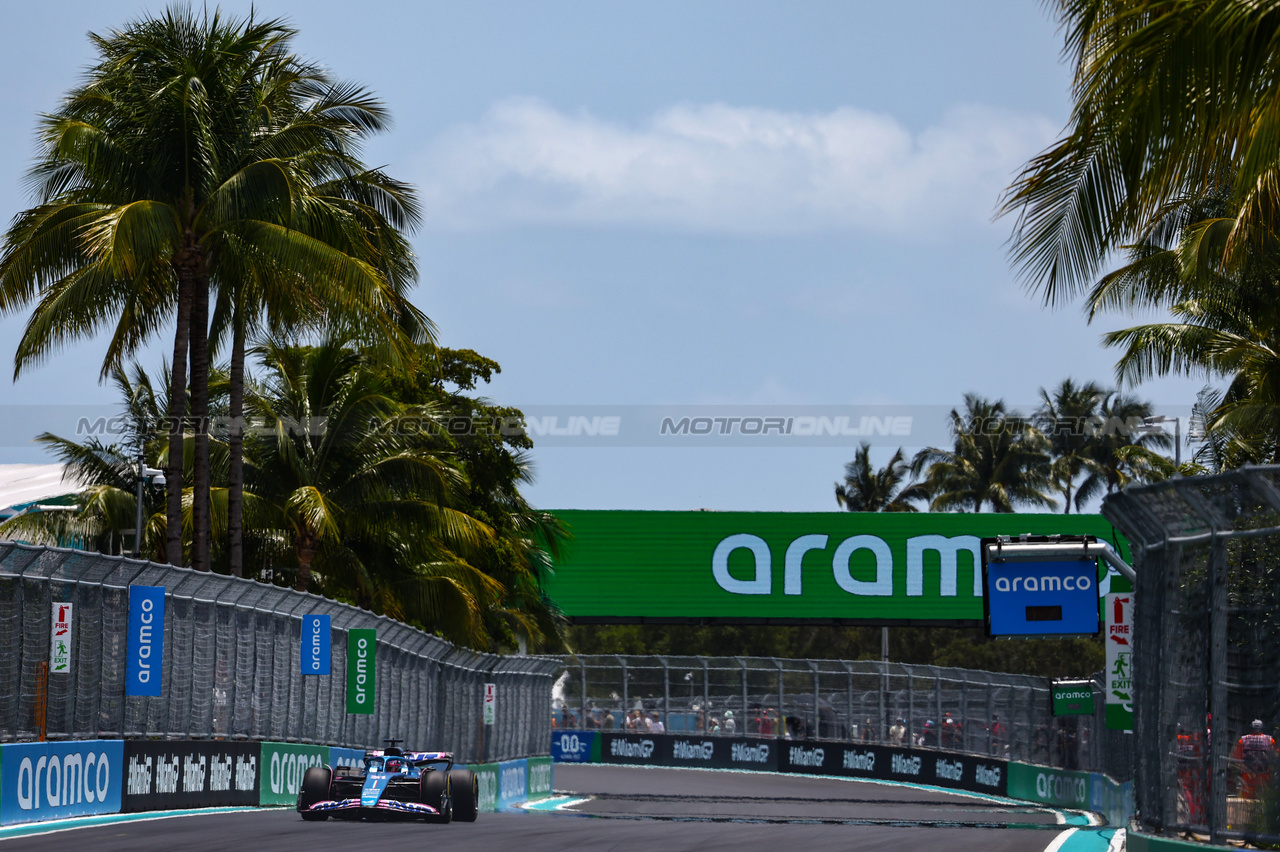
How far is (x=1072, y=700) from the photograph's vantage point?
84.4 ft

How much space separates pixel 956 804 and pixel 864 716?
10.5 m

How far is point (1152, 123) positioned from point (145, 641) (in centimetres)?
1163

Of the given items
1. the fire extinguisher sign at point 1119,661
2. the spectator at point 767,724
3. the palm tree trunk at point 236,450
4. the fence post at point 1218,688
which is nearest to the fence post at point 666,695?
the spectator at point 767,724

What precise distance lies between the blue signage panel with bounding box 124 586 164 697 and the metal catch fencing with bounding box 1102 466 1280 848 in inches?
399

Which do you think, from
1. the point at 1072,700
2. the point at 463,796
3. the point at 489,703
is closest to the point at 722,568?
the point at 489,703

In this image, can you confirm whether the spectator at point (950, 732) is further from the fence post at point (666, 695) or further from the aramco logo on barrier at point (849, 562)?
the fence post at point (666, 695)

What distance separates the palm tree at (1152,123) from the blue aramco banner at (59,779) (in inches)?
378

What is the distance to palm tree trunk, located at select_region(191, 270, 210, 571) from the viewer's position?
21.4 metres

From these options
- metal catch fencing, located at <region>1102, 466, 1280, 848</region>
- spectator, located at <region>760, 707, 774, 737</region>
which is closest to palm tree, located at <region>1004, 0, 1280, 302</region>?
metal catch fencing, located at <region>1102, 466, 1280, 848</region>

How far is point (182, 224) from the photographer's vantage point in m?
21.0

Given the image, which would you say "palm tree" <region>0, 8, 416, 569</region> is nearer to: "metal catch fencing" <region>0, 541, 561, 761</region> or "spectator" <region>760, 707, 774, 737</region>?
"metal catch fencing" <region>0, 541, 561, 761</region>

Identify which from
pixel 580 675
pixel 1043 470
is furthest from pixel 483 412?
pixel 1043 470

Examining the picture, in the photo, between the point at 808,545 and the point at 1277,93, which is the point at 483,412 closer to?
the point at 808,545

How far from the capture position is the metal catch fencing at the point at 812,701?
37.4m
